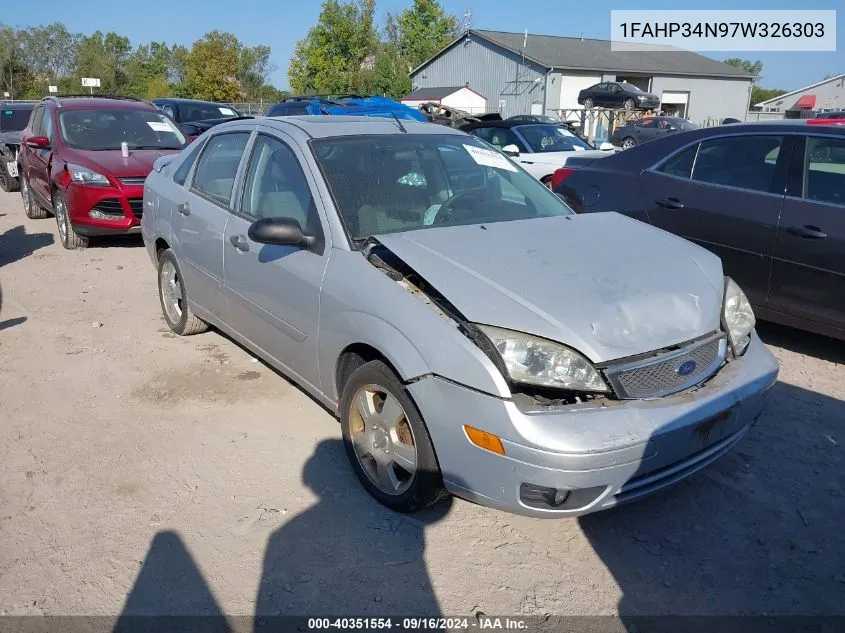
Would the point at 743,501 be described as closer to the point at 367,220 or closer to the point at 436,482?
the point at 436,482

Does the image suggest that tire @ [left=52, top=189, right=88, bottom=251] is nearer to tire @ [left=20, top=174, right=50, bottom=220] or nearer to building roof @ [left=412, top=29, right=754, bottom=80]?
tire @ [left=20, top=174, right=50, bottom=220]

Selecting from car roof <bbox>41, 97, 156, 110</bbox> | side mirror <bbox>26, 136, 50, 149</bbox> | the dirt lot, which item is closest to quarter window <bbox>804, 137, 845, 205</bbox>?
the dirt lot

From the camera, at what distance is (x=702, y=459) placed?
2.94 m

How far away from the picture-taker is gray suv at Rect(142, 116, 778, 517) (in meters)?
2.64

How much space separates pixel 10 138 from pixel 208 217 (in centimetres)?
1106

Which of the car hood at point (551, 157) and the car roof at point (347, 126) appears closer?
the car roof at point (347, 126)

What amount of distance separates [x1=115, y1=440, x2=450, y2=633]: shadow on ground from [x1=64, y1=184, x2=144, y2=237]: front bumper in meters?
6.05

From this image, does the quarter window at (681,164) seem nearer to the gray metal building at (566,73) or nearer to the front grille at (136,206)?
the front grille at (136,206)

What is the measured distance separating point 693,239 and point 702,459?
9.08 ft

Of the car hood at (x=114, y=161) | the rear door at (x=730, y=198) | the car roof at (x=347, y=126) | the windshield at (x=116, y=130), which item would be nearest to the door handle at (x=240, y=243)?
the car roof at (x=347, y=126)

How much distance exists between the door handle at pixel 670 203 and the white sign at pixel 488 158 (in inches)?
67.4

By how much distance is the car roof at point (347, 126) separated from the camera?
3.98m

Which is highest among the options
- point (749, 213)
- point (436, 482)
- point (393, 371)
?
point (749, 213)

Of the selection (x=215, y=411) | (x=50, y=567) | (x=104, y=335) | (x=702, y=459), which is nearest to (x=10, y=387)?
(x=104, y=335)
